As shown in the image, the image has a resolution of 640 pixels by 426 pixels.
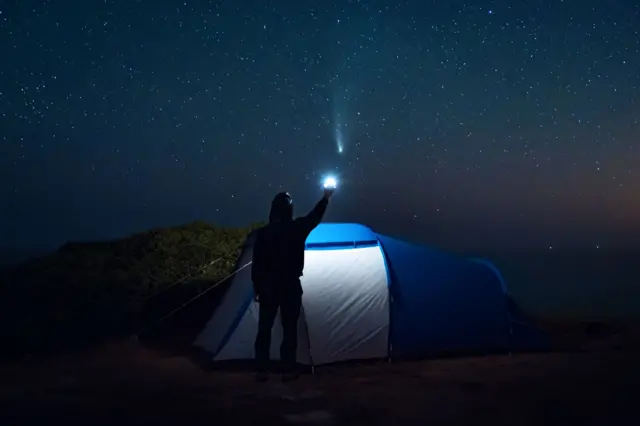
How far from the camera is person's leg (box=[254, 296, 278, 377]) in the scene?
9.31 meters

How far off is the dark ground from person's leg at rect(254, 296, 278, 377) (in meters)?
0.31

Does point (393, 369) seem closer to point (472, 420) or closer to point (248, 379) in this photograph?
point (248, 379)

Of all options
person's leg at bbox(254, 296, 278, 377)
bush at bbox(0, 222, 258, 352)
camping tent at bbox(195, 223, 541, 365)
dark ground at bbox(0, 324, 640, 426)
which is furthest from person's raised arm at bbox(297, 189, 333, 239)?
bush at bbox(0, 222, 258, 352)

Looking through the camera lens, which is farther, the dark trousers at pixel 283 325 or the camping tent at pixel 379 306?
the camping tent at pixel 379 306

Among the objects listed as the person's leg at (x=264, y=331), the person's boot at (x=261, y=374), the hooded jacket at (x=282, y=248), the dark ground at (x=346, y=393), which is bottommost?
the dark ground at (x=346, y=393)

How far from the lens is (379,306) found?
10.4 metres

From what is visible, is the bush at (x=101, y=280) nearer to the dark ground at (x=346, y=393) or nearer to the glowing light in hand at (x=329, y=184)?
the dark ground at (x=346, y=393)

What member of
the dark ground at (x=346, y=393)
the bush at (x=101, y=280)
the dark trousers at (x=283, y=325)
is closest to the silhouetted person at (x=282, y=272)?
the dark trousers at (x=283, y=325)

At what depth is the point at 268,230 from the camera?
9273mm

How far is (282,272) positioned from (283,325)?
81 centimetres

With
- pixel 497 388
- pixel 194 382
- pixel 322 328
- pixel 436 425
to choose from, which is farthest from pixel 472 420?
pixel 194 382

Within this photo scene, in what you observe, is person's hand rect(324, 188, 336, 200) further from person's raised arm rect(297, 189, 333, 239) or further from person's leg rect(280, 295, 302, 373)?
person's leg rect(280, 295, 302, 373)

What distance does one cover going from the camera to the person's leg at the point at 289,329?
9328 millimetres

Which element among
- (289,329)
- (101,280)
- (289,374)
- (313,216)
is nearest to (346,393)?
(289,374)
